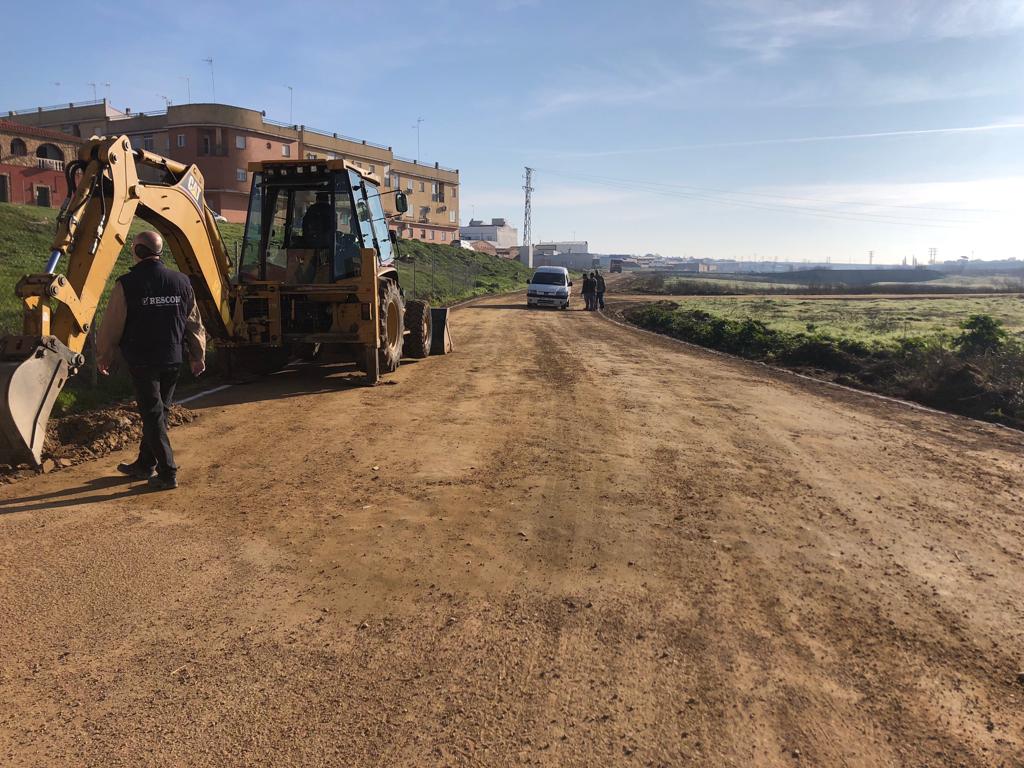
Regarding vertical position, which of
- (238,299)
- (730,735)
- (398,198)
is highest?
(398,198)

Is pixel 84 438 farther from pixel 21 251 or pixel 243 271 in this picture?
pixel 21 251

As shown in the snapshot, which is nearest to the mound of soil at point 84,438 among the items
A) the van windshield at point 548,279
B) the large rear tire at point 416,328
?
the large rear tire at point 416,328

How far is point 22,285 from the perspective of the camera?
542 centimetres

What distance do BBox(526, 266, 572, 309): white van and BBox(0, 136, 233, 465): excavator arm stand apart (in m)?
21.5

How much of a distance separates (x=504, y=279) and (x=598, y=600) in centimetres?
5198

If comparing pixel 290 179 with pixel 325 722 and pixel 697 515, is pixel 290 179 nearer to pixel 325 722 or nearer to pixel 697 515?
pixel 697 515

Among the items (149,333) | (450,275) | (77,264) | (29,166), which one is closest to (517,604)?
(149,333)

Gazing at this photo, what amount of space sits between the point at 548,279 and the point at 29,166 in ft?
115

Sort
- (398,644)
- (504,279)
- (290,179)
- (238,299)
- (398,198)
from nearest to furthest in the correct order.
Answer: (398,644)
(238,299)
(290,179)
(398,198)
(504,279)

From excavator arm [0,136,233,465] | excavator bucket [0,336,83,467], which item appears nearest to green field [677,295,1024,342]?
excavator arm [0,136,233,465]

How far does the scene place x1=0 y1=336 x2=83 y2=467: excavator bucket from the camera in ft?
16.6

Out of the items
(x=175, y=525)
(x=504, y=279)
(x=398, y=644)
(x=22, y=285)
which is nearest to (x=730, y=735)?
(x=398, y=644)

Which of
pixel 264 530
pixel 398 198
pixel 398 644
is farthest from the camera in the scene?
pixel 398 198

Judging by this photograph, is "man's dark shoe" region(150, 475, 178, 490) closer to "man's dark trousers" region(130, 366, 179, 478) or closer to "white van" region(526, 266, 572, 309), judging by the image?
"man's dark trousers" region(130, 366, 179, 478)
